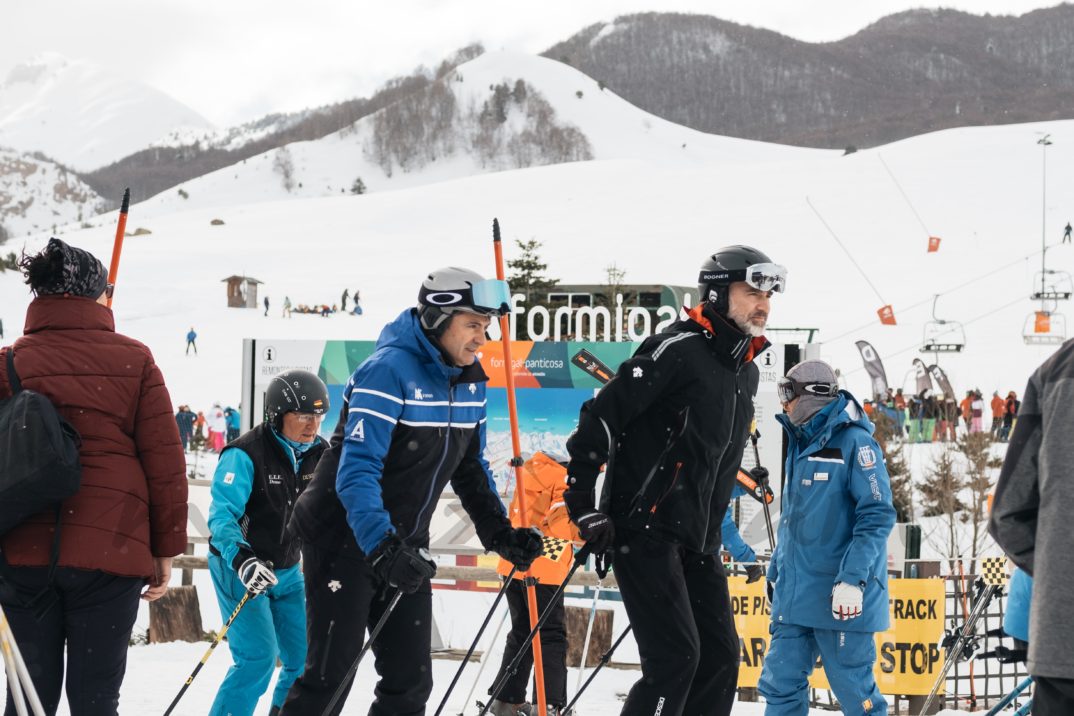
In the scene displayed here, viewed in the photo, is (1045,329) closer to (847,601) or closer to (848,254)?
(848,254)

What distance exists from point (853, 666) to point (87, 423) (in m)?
3.34

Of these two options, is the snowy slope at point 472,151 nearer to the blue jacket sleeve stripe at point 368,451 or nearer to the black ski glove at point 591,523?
the black ski glove at point 591,523

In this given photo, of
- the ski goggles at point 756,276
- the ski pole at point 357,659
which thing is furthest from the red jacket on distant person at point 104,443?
the ski goggles at point 756,276

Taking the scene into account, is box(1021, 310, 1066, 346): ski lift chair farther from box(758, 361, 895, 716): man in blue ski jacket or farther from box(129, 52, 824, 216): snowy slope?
box(129, 52, 824, 216): snowy slope

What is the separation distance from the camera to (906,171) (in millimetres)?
79688

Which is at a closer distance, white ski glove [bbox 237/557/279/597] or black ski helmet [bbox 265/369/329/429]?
white ski glove [bbox 237/557/279/597]

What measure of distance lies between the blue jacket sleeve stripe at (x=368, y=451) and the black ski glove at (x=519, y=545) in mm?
601

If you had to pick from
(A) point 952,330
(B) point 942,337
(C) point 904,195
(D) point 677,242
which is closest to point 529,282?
(B) point 942,337

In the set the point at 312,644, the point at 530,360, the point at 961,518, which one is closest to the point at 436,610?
the point at 530,360

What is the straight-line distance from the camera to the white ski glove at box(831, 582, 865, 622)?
204 inches

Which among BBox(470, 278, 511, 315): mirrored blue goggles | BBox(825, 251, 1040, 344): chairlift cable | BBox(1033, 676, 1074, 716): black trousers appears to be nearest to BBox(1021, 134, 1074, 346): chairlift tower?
BBox(825, 251, 1040, 344): chairlift cable

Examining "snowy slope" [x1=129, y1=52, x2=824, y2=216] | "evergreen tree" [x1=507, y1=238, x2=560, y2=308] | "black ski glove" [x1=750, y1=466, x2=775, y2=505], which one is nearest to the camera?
"black ski glove" [x1=750, y1=466, x2=775, y2=505]

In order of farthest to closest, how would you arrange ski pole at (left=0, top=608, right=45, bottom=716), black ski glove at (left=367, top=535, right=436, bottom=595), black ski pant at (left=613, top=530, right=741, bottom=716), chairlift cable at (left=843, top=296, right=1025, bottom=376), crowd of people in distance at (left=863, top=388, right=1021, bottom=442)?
1. chairlift cable at (left=843, top=296, right=1025, bottom=376)
2. crowd of people in distance at (left=863, top=388, right=1021, bottom=442)
3. black ski pant at (left=613, top=530, right=741, bottom=716)
4. black ski glove at (left=367, top=535, right=436, bottom=595)
5. ski pole at (left=0, top=608, right=45, bottom=716)

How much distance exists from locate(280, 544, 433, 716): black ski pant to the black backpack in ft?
3.17
